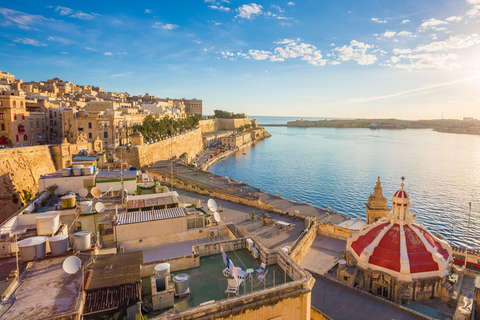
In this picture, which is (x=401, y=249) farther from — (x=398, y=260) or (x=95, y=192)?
(x=95, y=192)

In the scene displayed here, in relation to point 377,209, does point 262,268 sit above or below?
above

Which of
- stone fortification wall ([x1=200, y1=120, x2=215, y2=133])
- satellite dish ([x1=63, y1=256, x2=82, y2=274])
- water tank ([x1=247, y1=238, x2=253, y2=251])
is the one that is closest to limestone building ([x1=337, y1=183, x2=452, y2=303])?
water tank ([x1=247, y1=238, x2=253, y2=251])

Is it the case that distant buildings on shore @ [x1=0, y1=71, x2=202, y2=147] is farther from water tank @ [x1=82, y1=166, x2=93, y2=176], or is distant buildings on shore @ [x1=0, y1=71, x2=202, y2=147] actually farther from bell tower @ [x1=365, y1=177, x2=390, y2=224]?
bell tower @ [x1=365, y1=177, x2=390, y2=224]

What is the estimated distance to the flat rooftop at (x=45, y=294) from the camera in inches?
219

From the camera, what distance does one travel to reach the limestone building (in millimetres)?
12289

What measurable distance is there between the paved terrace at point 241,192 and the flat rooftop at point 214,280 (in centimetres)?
1370

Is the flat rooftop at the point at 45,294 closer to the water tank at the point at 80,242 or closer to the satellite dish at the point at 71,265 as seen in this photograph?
the satellite dish at the point at 71,265

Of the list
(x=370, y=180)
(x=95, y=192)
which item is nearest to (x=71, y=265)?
(x=95, y=192)

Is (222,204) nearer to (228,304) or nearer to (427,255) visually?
(427,255)

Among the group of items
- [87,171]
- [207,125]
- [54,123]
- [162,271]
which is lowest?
[162,271]

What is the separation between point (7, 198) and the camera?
69.6 feet

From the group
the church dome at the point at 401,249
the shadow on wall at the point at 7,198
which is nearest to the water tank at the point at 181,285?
the church dome at the point at 401,249

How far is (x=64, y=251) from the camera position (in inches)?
316

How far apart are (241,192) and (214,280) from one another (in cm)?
2486
